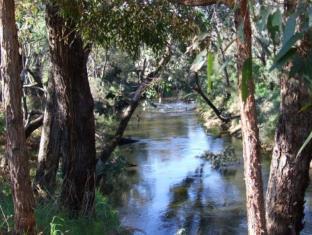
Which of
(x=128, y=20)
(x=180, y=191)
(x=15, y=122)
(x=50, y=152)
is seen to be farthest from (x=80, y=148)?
(x=180, y=191)

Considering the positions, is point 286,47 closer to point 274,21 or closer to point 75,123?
point 274,21

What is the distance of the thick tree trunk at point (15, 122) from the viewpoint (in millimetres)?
3568

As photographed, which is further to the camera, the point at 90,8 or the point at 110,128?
the point at 110,128

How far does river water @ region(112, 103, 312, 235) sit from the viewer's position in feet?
32.7

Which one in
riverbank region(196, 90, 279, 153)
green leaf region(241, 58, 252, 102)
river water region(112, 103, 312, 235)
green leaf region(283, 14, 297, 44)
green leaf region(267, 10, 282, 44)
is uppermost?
green leaf region(267, 10, 282, 44)

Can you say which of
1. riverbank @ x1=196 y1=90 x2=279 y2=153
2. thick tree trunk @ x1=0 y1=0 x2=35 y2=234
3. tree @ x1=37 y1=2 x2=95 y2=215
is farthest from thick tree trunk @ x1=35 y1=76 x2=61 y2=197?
riverbank @ x1=196 y1=90 x2=279 y2=153

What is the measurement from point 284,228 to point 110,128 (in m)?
14.9

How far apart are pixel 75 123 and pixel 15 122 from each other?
2612mm

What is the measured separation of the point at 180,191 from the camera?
12.5 metres

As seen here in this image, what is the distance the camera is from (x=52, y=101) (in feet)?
27.3

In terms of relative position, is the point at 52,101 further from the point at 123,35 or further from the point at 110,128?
the point at 110,128

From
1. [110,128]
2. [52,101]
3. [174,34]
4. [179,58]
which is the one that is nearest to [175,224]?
[52,101]

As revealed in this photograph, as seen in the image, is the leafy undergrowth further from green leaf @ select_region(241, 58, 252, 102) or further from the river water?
green leaf @ select_region(241, 58, 252, 102)

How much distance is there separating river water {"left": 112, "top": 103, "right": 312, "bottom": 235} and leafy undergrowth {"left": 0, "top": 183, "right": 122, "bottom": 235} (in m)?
1.00
